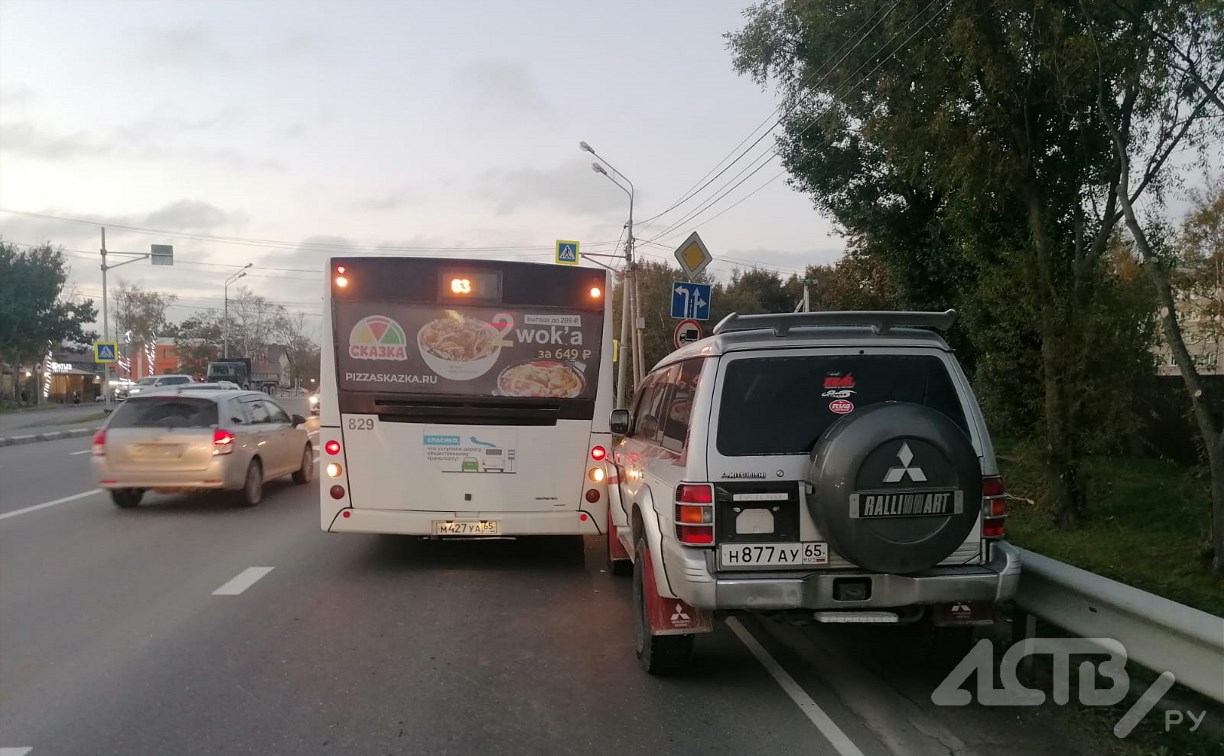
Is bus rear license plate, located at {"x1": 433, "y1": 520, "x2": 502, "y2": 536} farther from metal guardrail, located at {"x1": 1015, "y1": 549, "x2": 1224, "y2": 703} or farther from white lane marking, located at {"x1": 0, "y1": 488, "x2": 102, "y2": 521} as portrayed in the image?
white lane marking, located at {"x1": 0, "y1": 488, "x2": 102, "y2": 521}

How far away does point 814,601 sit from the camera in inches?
191

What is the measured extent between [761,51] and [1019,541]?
1173 cm

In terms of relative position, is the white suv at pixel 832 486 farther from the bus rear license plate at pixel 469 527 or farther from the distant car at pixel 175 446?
the distant car at pixel 175 446

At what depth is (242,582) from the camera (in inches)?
324

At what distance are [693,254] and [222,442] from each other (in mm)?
8455

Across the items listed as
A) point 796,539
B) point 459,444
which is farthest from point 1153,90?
point 459,444

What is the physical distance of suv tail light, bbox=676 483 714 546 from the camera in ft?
16.0

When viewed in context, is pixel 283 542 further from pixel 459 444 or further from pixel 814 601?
pixel 814 601

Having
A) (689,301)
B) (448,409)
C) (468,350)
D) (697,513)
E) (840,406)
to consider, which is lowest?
(697,513)

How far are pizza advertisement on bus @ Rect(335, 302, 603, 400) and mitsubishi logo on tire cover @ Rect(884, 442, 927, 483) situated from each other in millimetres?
4447

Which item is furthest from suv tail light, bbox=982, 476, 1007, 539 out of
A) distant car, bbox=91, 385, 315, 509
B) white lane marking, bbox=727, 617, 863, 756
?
distant car, bbox=91, 385, 315, 509

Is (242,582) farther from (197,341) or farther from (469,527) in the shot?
(197,341)

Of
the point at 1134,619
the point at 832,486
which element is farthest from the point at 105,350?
the point at 1134,619

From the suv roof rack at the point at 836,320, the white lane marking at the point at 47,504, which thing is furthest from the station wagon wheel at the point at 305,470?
the suv roof rack at the point at 836,320
